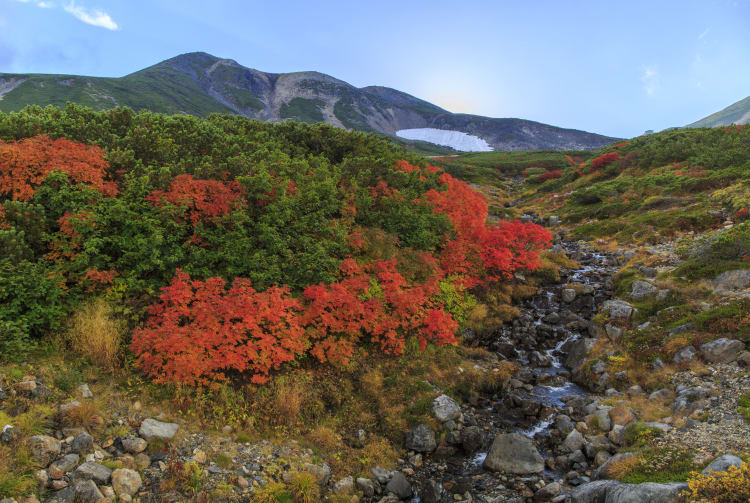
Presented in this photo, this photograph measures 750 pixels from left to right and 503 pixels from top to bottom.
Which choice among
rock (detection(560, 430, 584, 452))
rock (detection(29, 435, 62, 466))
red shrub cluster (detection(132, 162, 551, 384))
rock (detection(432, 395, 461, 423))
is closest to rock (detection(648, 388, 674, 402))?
rock (detection(560, 430, 584, 452))

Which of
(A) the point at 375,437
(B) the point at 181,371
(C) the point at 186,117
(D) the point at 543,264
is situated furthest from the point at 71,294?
(D) the point at 543,264

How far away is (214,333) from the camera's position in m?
11.3

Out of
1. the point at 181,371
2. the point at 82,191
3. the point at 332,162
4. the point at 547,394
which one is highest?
the point at 332,162

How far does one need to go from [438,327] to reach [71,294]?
13.3m

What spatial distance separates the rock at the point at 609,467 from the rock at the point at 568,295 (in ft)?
45.4

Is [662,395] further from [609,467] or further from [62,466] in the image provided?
[62,466]

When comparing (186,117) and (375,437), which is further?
(186,117)

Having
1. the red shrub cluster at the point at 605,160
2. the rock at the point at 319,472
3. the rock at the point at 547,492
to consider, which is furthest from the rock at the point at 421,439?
the red shrub cluster at the point at 605,160

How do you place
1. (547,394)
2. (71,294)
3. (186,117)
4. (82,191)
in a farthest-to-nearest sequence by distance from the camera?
(186,117)
(547,394)
(82,191)
(71,294)

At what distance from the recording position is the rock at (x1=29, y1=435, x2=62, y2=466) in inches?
304

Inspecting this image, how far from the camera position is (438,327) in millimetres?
16703

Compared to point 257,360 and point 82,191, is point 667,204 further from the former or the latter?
point 82,191

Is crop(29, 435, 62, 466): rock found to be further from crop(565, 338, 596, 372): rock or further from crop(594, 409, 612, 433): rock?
crop(565, 338, 596, 372): rock

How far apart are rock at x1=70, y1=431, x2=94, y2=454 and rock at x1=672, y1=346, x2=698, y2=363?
751 inches
